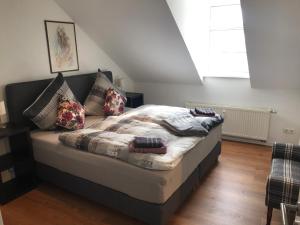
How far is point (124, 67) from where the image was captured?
455cm

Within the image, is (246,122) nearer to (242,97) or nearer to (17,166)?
(242,97)

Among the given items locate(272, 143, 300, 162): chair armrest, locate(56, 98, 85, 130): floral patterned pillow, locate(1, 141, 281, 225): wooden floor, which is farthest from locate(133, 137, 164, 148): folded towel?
locate(272, 143, 300, 162): chair armrest

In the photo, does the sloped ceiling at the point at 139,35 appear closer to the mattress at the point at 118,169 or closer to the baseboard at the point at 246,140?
the baseboard at the point at 246,140

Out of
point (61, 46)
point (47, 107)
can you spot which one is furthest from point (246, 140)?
point (61, 46)

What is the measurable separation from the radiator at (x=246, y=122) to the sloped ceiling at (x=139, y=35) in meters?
0.74

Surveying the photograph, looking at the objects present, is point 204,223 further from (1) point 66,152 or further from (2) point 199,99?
(2) point 199,99

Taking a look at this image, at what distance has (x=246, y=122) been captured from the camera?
3.85 m

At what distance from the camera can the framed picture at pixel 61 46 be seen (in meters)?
3.30

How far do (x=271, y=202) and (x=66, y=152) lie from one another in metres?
1.92

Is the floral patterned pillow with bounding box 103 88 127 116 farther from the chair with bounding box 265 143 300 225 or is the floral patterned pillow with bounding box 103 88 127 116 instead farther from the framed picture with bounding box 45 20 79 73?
the chair with bounding box 265 143 300 225

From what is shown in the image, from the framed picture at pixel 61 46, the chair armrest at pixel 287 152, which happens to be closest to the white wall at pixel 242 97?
the chair armrest at pixel 287 152

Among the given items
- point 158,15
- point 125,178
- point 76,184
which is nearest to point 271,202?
point 125,178

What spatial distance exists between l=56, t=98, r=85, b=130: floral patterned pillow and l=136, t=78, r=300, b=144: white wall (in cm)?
198

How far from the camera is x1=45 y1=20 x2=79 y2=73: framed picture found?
330 centimetres
